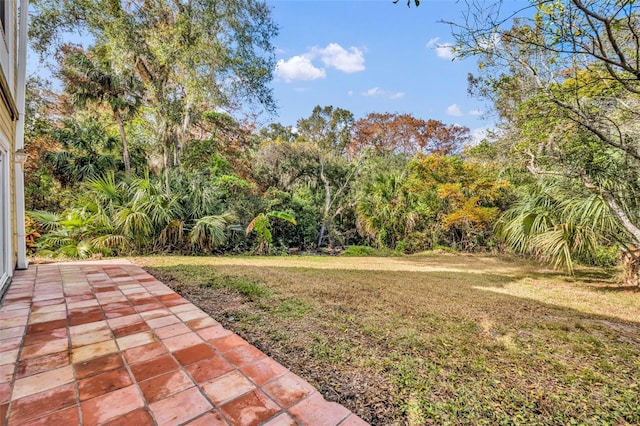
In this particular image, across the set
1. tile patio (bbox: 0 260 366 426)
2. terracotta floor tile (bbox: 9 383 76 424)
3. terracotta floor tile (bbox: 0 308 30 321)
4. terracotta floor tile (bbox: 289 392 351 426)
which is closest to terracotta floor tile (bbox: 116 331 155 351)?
tile patio (bbox: 0 260 366 426)

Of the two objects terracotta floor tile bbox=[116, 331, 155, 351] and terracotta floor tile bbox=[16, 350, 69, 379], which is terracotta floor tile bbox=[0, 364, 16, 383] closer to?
terracotta floor tile bbox=[16, 350, 69, 379]

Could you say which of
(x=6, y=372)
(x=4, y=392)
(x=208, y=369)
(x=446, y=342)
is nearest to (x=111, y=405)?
(x=208, y=369)

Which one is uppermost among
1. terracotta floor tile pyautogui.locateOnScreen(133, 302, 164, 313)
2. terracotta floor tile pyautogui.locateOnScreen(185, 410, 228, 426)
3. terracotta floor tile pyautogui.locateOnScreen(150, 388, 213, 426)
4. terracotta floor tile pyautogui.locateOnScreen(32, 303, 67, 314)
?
terracotta floor tile pyautogui.locateOnScreen(32, 303, 67, 314)

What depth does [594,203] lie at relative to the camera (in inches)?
157

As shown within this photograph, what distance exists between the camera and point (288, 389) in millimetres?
1484

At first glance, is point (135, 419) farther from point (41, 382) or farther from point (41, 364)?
point (41, 364)

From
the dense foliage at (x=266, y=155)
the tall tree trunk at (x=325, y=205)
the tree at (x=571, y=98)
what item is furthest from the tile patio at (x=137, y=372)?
the tall tree trunk at (x=325, y=205)

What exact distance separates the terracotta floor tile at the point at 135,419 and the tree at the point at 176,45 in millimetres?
7459

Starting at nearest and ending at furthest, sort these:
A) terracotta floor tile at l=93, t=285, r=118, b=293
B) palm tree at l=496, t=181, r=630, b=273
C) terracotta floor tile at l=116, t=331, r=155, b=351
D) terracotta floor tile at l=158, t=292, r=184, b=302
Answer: terracotta floor tile at l=116, t=331, r=155, b=351 < terracotta floor tile at l=158, t=292, r=184, b=302 < terracotta floor tile at l=93, t=285, r=118, b=293 < palm tree at l=496, t=181, r=630, b=273

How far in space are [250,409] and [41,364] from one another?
1395mm

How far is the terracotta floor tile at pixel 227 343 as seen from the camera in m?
1.90

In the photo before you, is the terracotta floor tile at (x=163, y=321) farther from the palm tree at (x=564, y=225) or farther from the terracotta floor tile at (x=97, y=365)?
the palm tree at (x=564, y=225)

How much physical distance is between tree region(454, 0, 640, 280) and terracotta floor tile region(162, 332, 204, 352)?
4.02 meters

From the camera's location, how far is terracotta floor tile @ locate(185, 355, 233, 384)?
1552 millimetres
